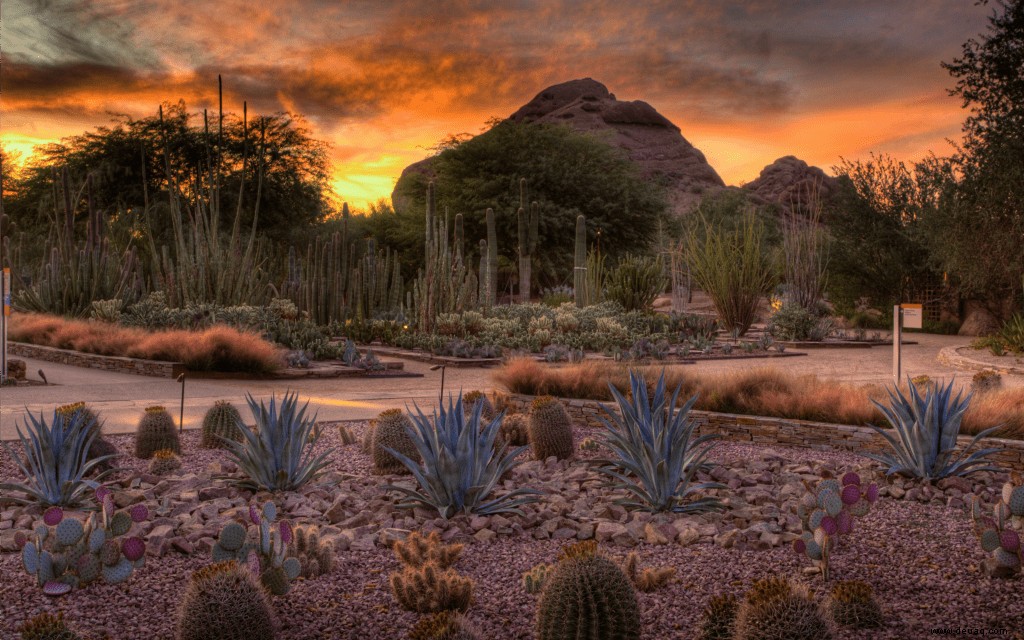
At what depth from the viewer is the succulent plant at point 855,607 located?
359cm

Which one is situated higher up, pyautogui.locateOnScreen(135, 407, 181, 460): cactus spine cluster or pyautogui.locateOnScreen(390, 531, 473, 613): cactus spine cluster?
pyautogui.locateOnScreen(135, 407, 181, 460): cactus spine cluster

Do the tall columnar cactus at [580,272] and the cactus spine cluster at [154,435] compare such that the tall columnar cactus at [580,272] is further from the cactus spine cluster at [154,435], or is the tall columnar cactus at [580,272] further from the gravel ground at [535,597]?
the gravel ground at [535,597]

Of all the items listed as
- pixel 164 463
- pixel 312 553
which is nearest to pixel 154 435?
pixel 164 463

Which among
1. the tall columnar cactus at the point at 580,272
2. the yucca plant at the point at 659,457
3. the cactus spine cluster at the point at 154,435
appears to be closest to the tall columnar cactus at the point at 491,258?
the tall columnar cactus at the point at 580,272

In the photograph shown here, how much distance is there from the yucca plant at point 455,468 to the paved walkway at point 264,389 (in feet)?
11.8

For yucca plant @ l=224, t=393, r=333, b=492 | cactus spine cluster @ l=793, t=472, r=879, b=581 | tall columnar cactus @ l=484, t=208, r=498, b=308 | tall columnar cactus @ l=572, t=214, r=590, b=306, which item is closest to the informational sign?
cactus spine cluster @ l=793, t=472, r=879, b=581

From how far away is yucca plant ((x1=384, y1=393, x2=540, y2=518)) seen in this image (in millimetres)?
5031

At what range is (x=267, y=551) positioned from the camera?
3.84 metres

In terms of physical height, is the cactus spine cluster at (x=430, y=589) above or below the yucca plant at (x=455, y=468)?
below

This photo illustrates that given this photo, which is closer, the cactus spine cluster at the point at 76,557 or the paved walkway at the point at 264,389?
the cactus spine cluster at the point at 76,557

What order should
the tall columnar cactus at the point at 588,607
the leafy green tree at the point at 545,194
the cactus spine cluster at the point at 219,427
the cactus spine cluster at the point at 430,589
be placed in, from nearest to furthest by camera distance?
the tall columnar cactus at the point at 588,607 < the cactus spine cluster at the point at 430,589 < the cactus spine cluster at the point at 219,427 < the leafy green tree at the point at 545,194

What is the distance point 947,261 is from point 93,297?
18.6 meters

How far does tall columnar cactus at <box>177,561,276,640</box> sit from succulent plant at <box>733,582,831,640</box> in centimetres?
165

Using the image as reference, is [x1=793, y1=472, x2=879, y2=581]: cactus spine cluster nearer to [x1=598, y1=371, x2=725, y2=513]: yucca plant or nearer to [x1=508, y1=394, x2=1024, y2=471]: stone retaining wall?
[x1=598, y1=371, x2=725, y2=513]: yucca plant
